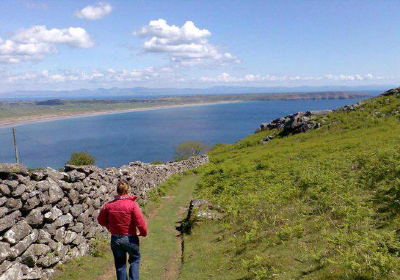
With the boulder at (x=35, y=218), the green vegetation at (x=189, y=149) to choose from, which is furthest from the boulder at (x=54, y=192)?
the green vegetation at (x=189, y=149)

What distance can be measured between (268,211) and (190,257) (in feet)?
16.0

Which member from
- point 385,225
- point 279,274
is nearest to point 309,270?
point 279,274

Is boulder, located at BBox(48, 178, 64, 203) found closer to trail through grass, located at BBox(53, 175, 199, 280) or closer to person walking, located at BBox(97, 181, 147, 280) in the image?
trail through grass, located at BBox(53, 175, 199, 280)

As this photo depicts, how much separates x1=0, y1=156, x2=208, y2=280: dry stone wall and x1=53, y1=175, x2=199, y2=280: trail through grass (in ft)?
2.28

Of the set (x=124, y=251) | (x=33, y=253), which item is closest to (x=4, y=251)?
(x=33, y=253)

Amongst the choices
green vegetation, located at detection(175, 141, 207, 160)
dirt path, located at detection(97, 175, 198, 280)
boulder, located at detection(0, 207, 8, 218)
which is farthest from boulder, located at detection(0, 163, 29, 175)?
green vegetation, located at detection(175, 141, 207, 160)

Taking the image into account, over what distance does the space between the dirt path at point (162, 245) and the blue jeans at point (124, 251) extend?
343 cm

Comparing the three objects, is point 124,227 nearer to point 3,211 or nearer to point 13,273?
point 3,211

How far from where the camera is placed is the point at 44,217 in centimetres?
1219

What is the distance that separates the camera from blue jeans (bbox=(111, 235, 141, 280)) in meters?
8.95

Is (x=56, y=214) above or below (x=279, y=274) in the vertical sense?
above

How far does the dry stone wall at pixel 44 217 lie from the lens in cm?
1055

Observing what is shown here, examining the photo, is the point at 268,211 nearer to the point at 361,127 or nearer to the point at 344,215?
the point at 344,215

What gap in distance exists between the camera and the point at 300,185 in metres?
18.9
